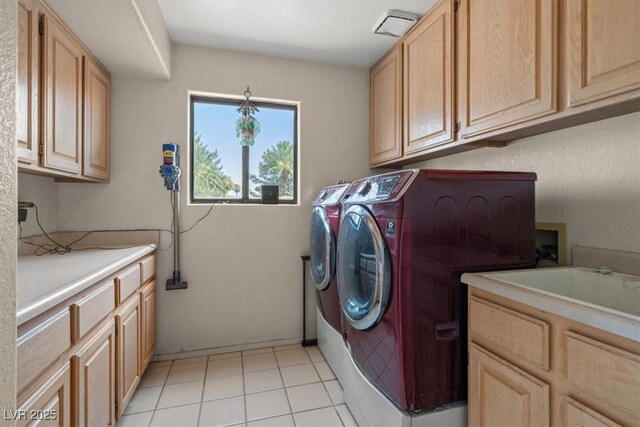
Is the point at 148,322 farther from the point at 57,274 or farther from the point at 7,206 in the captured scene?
the point at 7,206

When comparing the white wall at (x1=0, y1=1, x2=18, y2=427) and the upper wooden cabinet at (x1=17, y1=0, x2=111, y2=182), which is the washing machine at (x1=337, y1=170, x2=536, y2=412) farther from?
the upper wooden cabinet at (x1=17, y1=0, x2=111, y2=182)

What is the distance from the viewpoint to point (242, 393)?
1.87 metres

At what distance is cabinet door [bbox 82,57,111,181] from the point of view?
1.84 metres

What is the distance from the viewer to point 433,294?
1.20 meters

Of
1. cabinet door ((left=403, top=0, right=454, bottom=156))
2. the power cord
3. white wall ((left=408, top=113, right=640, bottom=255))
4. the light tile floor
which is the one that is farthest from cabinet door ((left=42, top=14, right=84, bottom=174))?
white wall ((left=408, top=113, right=640, bottom=255))

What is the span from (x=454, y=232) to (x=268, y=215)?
160 centimetres

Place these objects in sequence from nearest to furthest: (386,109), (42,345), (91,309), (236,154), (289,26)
A: (42,345)
(91,309)
(289,26)
(386,109)
(236,154)

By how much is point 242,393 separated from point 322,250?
102cm

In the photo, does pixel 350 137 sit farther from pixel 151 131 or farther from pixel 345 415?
pixel 345 415

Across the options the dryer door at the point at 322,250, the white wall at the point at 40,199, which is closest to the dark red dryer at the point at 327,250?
the dryer door at the point at 322,250

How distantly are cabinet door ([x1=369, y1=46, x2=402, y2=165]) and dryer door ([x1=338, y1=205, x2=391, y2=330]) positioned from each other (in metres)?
0.93

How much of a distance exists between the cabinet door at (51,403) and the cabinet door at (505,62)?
1.95 m

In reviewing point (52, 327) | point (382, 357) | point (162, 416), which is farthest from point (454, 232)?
point (162, 416)

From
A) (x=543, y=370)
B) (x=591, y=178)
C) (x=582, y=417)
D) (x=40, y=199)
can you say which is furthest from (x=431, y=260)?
(x=40, y=199)
